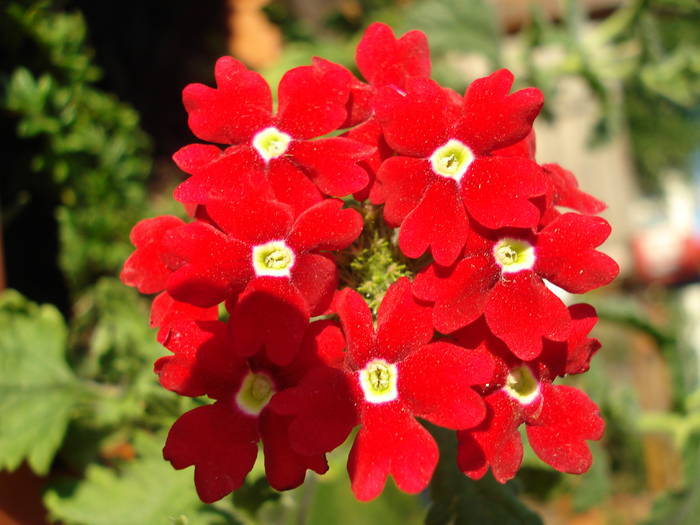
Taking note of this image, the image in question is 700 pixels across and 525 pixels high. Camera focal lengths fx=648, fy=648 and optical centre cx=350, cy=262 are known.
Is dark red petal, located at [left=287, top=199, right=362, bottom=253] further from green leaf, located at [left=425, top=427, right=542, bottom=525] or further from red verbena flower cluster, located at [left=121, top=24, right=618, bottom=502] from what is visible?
green leaf, located at [left=425, top=427, right=542, bottom=525]

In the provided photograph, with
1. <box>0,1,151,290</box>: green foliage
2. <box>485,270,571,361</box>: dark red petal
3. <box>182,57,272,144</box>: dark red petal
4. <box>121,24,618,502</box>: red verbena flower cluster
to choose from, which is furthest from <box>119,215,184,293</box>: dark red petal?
<box>0,1,151,290</box>: green foliage

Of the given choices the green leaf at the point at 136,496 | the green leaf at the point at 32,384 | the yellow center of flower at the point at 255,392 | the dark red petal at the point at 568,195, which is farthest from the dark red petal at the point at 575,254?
the green leaf at the point at 32,384

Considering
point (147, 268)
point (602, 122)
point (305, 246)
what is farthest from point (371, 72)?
point (602, 122)

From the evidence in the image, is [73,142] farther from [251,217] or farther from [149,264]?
[251,217]

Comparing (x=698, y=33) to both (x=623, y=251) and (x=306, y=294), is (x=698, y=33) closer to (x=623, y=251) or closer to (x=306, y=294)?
(x=623, y=251)

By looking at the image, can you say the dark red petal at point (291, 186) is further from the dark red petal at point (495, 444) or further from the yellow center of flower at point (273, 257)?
the dark red petal at point (495, 444)

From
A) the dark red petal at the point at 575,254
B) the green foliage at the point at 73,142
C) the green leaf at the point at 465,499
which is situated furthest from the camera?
the green foliage at the point at 73,142
